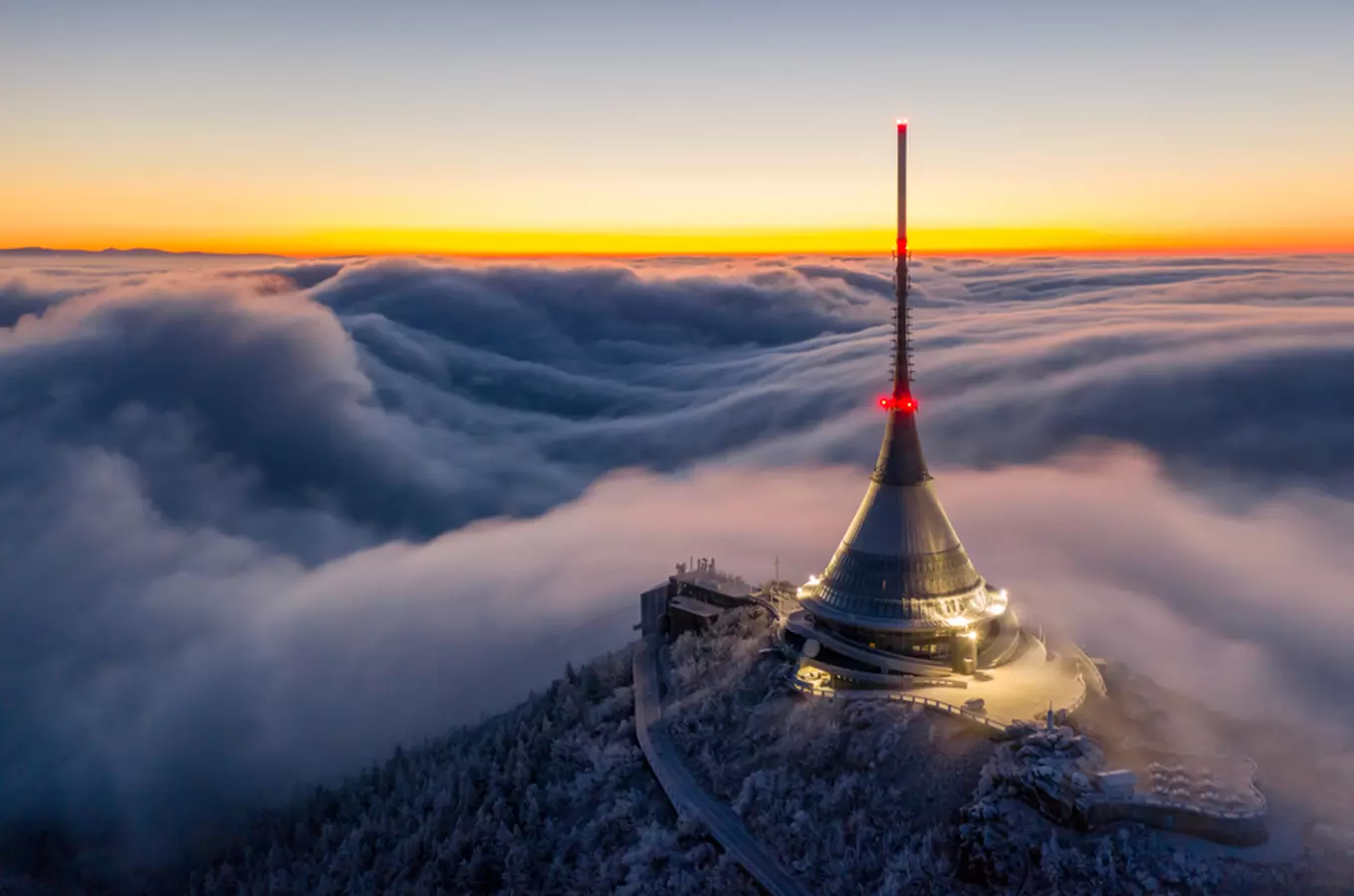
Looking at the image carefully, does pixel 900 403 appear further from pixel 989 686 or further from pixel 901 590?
pixel 989 686

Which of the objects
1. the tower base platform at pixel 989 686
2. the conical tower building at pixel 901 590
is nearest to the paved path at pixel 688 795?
the tower base platform at pixel 989 686

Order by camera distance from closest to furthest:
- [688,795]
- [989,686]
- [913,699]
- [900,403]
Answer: [913,699], [989,686], [688,795], [900,403]

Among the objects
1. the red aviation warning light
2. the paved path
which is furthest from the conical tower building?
the paved path

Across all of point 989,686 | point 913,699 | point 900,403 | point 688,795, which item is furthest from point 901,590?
point 688,795

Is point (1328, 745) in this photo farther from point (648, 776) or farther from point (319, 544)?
point (319, 544)

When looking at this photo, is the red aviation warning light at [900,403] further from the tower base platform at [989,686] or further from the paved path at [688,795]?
the paved path at [688,795]

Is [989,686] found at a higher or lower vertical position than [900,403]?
A: lower

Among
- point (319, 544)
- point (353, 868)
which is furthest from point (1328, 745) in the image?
point (319, 544)
